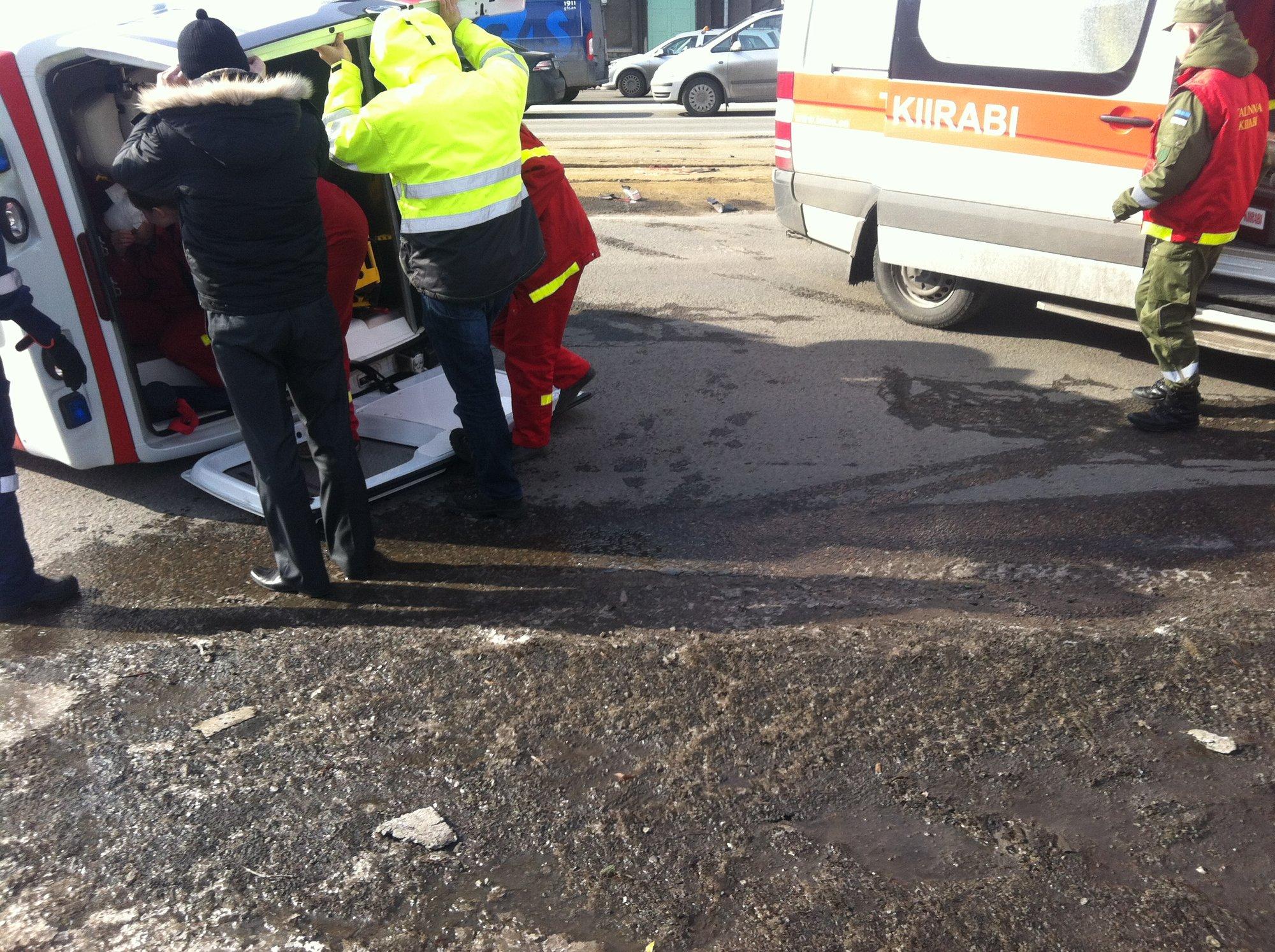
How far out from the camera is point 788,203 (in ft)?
23.4

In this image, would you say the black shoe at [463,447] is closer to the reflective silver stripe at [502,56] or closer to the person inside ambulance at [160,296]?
the person inside ambulance at [160,296]

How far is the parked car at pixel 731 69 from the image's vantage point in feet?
62.1

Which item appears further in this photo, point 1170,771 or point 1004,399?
point 1004,399

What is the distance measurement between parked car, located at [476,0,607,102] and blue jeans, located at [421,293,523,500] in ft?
61.4

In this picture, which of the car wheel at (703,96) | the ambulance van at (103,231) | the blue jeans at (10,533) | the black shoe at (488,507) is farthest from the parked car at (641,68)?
the blue jeans at (10,533)

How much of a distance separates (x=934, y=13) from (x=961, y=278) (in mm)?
1474

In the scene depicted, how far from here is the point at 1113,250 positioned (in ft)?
17.6

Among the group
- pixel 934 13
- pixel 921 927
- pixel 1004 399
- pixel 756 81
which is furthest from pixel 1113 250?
pixel 756 81

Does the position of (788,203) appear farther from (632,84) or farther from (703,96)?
(632,84)

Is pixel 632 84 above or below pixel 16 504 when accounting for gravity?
below

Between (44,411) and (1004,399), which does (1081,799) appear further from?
(44,411)

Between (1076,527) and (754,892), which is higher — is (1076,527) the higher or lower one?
the lower one

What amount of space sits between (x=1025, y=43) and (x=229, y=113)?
410 cm

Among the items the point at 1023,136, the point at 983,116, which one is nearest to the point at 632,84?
the point at 983,116
